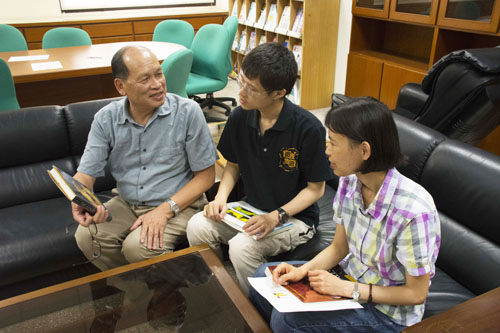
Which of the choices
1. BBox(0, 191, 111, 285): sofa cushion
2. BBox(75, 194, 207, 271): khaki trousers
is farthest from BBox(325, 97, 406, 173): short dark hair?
BBox(0, 191, 111, 285): sofa cushion

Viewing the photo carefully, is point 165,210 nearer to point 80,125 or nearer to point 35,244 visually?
point 35,244

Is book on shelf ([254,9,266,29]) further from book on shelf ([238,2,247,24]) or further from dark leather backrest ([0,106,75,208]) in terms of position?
dark leather backrest ([0,106,75,208])

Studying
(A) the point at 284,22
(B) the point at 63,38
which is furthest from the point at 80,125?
(A) the point at 284,22

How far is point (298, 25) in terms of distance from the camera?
420 cm

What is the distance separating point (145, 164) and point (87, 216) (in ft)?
1.07

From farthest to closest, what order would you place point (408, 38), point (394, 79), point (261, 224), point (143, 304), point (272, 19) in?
1. point (272, 19)
2. point (408, 38)
3. point (394, 79)
4. point (261, 224)
5. point (143, 304)

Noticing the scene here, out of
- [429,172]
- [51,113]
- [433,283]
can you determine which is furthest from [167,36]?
[433,283]

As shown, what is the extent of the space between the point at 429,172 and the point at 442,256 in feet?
1.07

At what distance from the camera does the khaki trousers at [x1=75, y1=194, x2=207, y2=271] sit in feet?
5.51

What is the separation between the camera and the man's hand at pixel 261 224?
1494 mm

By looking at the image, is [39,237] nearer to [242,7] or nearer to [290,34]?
[290,34]

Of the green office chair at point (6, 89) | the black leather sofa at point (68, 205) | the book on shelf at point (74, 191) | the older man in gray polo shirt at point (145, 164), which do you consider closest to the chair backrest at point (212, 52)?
the green office chair at point (6, 89)

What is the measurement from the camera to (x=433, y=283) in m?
1.45

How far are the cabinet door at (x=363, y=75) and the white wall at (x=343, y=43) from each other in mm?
168
